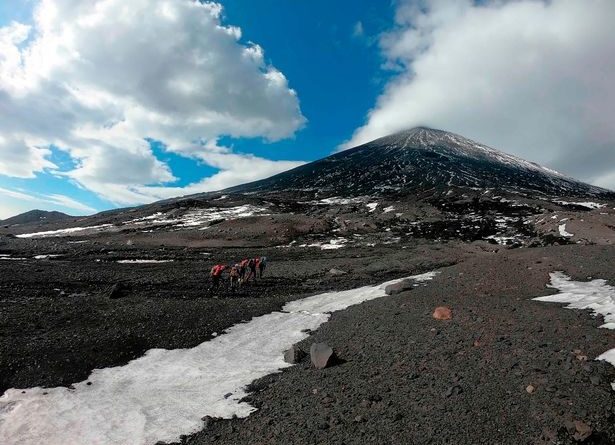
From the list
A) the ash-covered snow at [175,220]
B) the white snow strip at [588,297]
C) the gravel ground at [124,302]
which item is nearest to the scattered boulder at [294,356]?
the gravel ground at [124,302]

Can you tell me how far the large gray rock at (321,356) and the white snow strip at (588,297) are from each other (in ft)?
23.5

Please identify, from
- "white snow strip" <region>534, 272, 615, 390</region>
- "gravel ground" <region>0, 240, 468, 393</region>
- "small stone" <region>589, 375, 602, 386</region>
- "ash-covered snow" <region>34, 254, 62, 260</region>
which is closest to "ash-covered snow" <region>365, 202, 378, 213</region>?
"gravel ground" <region>0, 240, 468, 393</region>

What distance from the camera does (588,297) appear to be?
17.9 m

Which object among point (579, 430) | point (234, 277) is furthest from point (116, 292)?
point (579, 430)

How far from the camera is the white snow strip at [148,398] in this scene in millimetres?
9398

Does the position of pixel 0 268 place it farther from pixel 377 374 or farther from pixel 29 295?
pixel 377 374

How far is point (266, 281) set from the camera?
30469mm

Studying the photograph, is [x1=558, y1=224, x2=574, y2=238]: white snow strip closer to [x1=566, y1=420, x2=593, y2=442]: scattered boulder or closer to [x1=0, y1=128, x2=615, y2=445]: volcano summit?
[x1=0, y1=128, x2=615, y2=445]: volcano summit

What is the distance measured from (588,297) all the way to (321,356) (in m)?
13.1

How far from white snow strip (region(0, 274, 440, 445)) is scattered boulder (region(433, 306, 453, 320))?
18.7 ft

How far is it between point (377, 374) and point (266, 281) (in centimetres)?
1974

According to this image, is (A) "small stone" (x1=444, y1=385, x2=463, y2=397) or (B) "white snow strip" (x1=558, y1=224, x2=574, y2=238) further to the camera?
(B) "white snow strip" (x1=558, y1=224, x2=574, y2=238)

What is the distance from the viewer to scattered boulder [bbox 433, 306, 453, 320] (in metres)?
15.7

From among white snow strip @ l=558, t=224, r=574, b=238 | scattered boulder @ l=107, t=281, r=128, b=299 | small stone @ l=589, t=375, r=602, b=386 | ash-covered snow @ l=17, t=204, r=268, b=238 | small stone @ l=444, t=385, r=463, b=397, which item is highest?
ash-covered snow @ l=17, t=204, r=268, b=238
